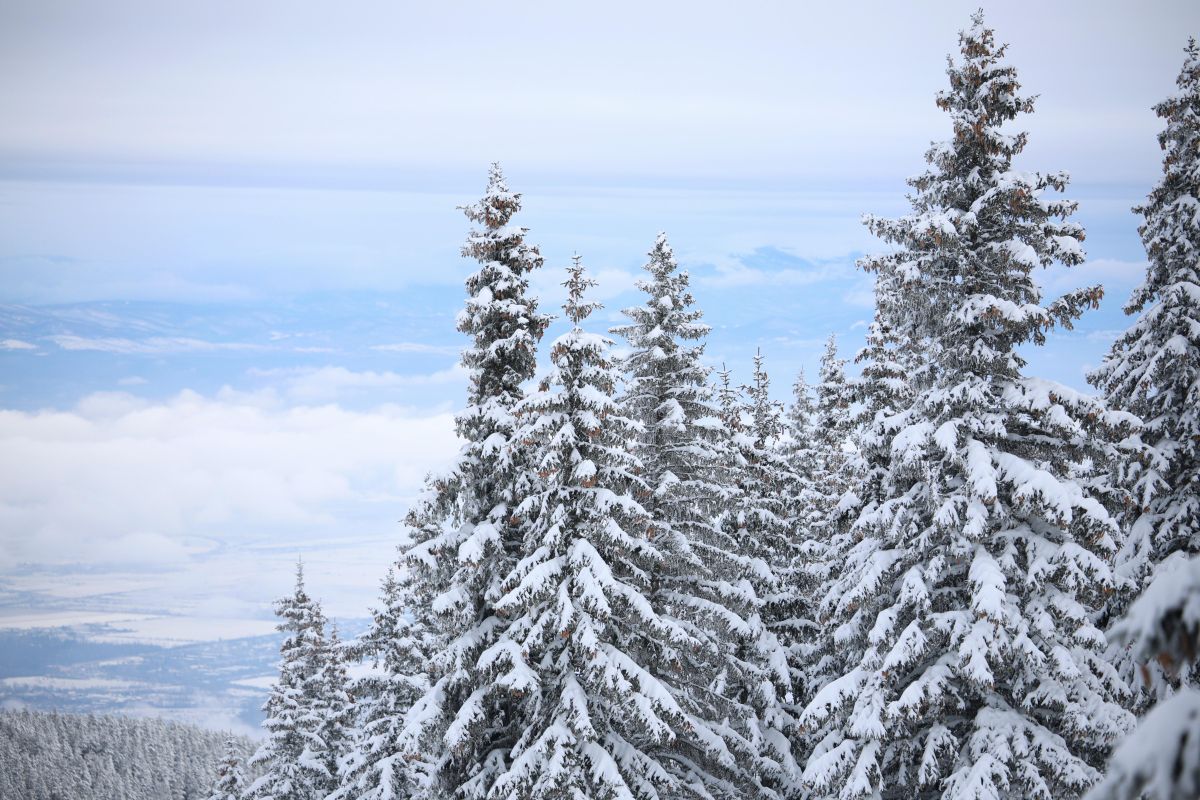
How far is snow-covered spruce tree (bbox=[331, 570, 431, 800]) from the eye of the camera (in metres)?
26.4

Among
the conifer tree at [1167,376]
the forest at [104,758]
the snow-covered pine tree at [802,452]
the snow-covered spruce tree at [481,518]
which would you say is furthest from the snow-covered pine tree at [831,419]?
the forest at [104,758]

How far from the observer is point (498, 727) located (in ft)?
64.7

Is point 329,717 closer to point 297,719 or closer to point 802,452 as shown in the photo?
point 297,719

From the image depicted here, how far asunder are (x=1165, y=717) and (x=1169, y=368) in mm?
19002

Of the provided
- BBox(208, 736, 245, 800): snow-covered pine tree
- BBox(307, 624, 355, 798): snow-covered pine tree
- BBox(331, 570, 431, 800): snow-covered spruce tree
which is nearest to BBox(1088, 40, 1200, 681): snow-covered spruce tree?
BBox(331, 570, 431, 800): snow-covered spruce tree

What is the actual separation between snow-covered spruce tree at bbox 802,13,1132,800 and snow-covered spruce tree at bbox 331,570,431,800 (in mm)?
14071

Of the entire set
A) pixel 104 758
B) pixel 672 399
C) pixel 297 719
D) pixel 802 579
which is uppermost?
pixel 672 399

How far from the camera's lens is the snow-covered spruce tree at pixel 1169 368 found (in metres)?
19.4

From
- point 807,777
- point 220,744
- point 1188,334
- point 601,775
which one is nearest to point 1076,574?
point 807,777

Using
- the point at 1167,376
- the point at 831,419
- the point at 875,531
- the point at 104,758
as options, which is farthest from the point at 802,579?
the point at 104,758

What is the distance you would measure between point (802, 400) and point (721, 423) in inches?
549

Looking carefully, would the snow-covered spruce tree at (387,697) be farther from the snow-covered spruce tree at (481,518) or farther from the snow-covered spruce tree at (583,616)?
the snow-covered spruce tree at (583,616)

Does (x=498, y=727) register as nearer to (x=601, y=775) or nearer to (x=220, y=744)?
(x=601, y=775)

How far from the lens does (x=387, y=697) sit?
95.1 feet
